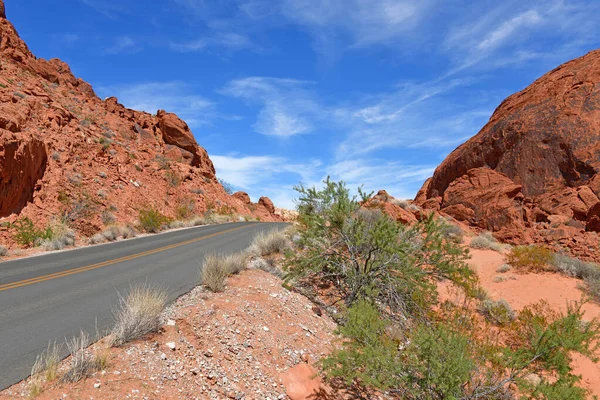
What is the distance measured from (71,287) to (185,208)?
24208 millimetres

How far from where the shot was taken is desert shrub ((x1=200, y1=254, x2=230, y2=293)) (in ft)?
25.4

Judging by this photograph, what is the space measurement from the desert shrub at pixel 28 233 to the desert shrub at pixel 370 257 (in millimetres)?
12657

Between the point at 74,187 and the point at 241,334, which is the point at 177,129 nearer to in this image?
the point at 74,187

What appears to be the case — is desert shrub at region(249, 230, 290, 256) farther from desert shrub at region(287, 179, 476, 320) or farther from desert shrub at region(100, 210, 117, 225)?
desert shrub at region(100, 210, 117, 225)

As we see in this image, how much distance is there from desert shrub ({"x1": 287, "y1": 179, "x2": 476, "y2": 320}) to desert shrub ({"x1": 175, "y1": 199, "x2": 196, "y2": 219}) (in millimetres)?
21998

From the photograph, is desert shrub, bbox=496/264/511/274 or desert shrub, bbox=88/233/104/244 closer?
desert shrub, bbox=496/264/511/274

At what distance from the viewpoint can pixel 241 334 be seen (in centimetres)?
605

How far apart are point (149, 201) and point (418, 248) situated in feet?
74.8

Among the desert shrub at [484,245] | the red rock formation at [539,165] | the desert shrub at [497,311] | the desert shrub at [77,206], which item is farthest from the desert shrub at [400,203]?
the desert shrub at [77,206]

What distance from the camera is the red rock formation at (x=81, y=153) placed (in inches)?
706

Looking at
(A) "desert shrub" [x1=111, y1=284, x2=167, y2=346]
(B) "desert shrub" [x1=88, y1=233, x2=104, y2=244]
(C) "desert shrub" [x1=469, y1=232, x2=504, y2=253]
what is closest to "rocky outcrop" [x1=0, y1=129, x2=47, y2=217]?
(B) "desert shrub" [x1=88, y1=233, x2=104, y2=244]

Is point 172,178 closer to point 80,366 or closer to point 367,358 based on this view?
point 80,366

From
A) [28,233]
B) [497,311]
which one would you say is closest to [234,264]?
[497,311]

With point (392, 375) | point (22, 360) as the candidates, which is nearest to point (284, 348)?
point (392, 375)
